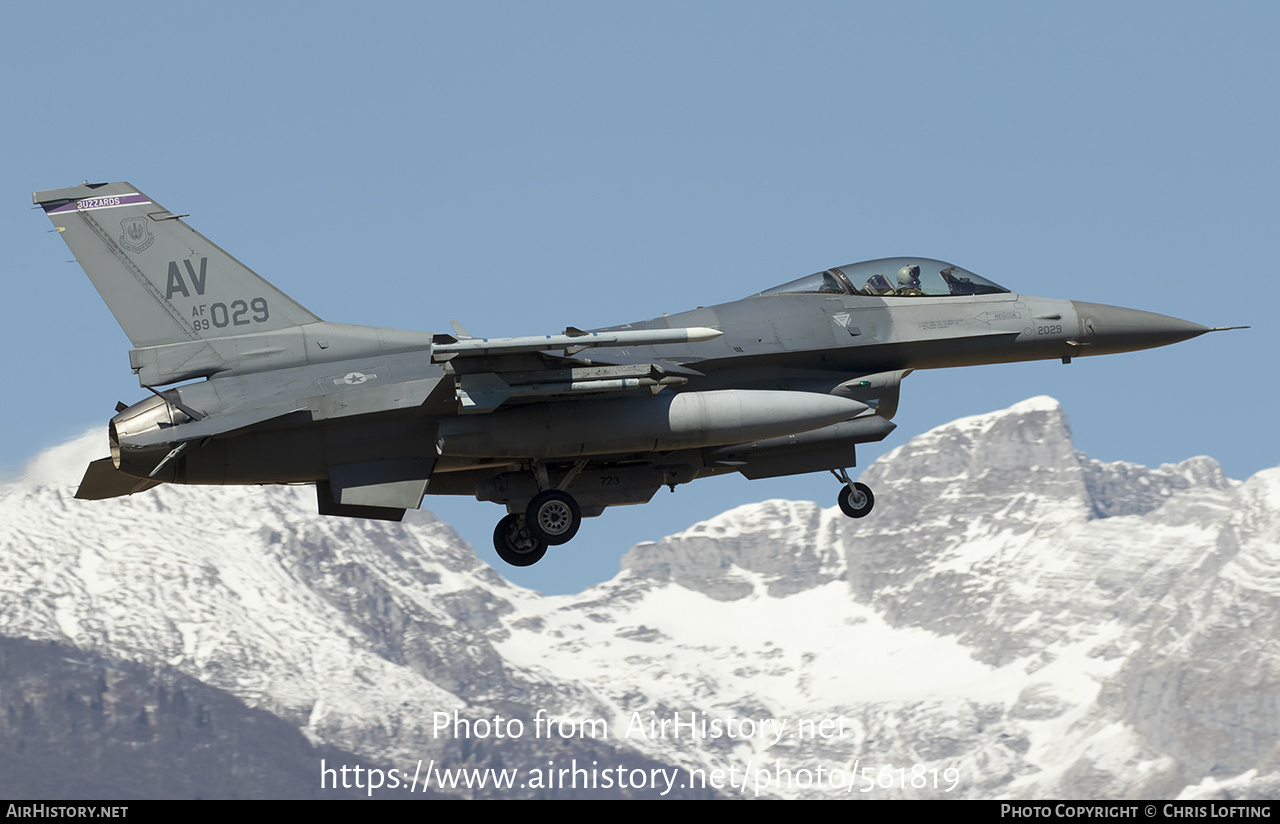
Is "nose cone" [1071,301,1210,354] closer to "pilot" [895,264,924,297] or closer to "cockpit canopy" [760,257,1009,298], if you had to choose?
"cockpit canopy" [760,257,1009,298]

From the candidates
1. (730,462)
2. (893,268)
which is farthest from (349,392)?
(893,268)

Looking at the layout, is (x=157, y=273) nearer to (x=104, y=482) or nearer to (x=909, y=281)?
(x=104, y=482)

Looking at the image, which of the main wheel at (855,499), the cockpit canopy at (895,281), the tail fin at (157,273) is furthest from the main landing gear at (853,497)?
the tail fin at (157,273)

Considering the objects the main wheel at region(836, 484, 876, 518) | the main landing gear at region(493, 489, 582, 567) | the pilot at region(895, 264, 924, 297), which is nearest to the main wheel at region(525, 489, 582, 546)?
the main landing gear at region(493, 489, 582, 567)

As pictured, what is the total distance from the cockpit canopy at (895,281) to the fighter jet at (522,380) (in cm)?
3

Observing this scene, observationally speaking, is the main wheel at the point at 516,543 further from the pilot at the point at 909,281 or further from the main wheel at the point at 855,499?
the pilot at the point at 909,281

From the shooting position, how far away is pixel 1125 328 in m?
26.6

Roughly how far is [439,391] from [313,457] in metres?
1.89

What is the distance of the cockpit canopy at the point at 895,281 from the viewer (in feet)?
85.9

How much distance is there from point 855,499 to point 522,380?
17.9 feet
